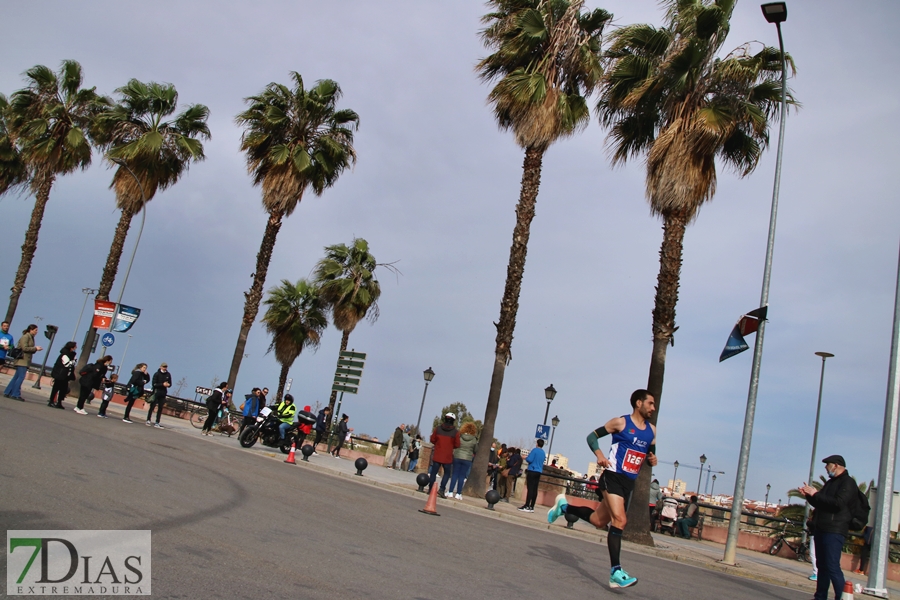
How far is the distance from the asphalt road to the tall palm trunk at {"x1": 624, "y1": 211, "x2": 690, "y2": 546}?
3374 millimetres

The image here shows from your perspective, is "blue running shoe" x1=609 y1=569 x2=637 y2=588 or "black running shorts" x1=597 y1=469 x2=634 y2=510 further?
"black running shorts" x1=597 y1=469 x2=634 y2=510

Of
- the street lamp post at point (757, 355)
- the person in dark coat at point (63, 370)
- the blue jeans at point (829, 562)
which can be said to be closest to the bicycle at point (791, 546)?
the street lamp post at point (757, 355)

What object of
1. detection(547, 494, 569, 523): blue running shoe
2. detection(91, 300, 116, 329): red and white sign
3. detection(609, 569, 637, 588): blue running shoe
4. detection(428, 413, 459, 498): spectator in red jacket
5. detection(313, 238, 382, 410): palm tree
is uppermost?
detection(313, 238, 382, 410): palm tree

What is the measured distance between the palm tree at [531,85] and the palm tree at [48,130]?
61.0ft

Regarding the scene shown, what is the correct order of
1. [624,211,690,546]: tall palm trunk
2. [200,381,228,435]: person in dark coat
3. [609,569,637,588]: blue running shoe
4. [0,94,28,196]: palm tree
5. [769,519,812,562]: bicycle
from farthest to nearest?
[0,94,28,196]: palm tree, [200,381,228,435]: person in dark coat, [769,519,812,562]: bicycle, [624,211,690,546]: tall palm trunk, [609,569,637,588]: blue running shoe

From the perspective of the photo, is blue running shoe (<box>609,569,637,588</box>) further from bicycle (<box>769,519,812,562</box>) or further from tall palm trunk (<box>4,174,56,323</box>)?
tall palm trunk (<box>4,174,56,323</box>)

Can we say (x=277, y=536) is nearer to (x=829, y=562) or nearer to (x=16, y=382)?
(x=829, y=562)

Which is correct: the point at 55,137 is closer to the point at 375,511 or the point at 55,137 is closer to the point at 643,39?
the point at 643,39

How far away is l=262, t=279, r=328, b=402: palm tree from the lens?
40.5 m

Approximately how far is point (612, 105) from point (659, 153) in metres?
2.40

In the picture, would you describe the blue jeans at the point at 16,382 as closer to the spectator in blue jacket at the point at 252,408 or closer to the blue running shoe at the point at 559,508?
the spectator in blue jacket at the point at 252,408

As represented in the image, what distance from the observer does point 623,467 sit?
23.8 ft

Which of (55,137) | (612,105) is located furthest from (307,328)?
(612,105)

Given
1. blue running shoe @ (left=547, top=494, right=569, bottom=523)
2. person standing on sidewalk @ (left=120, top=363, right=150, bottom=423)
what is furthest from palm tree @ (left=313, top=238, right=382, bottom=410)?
blue running shoe @ (left=547, top=494, right=569, bottom=523)
